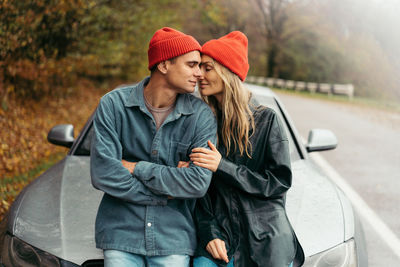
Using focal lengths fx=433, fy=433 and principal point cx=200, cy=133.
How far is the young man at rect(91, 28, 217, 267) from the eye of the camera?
7.12 ft

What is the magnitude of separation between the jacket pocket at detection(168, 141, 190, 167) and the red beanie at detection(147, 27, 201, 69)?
0.47 m

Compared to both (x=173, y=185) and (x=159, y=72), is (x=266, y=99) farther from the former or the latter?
(x=173, y=185)

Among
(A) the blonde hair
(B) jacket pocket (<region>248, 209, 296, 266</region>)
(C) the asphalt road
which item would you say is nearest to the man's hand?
(A) the blonde hair

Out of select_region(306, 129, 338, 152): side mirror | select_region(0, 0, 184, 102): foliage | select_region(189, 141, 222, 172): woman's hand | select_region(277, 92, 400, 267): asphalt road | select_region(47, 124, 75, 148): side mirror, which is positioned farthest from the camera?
select_region(0, 0, 184, 102): foliage

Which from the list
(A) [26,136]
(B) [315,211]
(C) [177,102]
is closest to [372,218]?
(B) [315,211]

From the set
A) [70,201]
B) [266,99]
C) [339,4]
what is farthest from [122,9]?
[339,4]

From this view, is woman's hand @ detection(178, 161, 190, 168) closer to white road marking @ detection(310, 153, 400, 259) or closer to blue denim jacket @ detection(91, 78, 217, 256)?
blue denim jacket @ detection(91, 78, 217, 256)

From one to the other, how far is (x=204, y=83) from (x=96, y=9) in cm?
742

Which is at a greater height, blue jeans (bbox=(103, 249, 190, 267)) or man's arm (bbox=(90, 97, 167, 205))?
man's arm (bbox=(90, 97, 167, 205))

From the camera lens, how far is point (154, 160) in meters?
2.32

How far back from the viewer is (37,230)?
2463 mm

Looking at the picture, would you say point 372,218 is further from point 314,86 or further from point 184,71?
point 314,86

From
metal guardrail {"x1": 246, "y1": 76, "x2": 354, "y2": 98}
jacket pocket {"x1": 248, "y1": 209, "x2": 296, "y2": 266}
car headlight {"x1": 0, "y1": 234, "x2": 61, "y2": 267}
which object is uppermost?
jacket pocket {"x1": 248, "y1": 209, "x2": 296, "y2": 266}

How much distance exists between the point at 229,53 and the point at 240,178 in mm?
699
